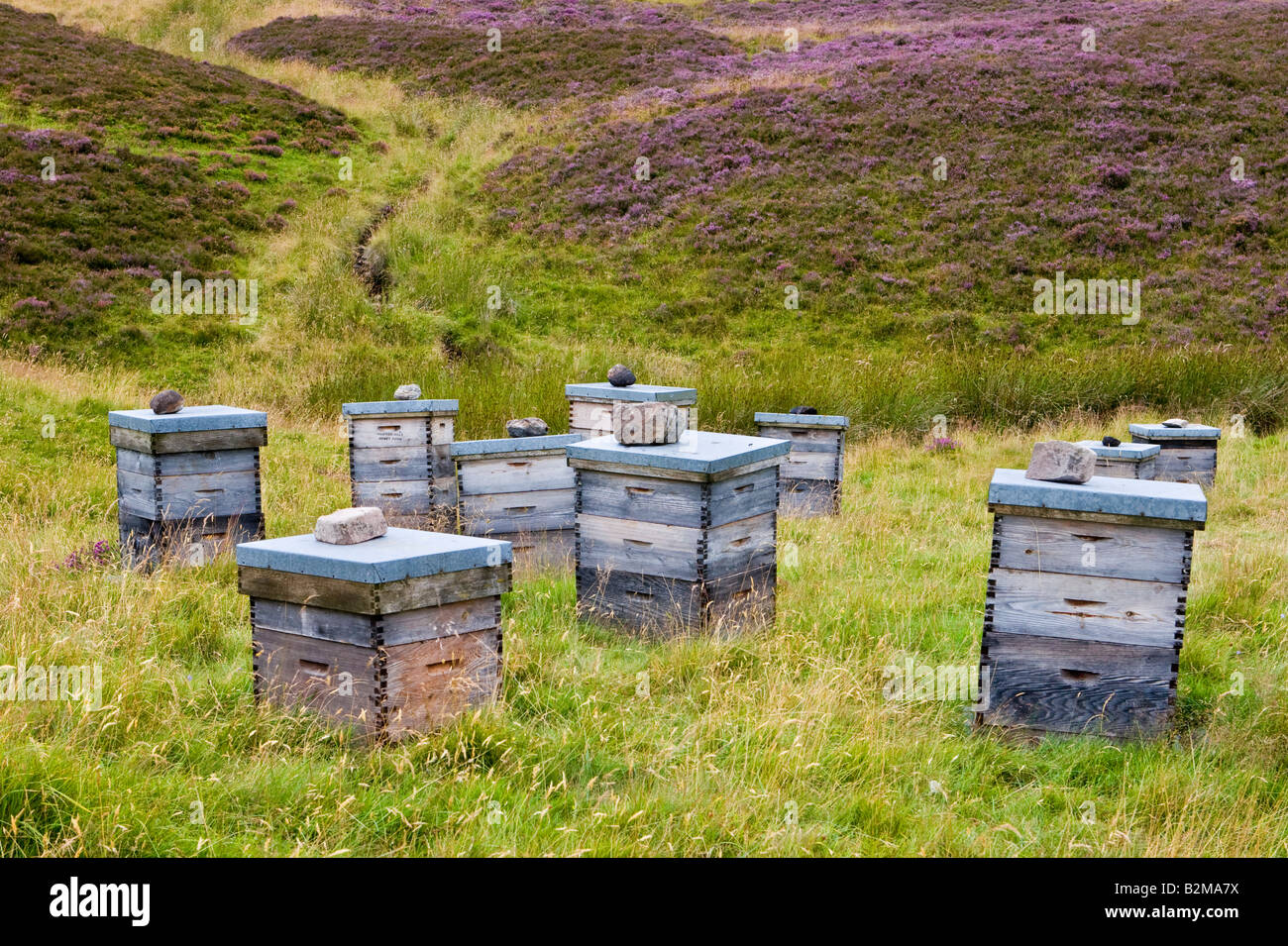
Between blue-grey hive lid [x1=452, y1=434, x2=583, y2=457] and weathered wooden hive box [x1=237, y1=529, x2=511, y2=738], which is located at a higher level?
blue-grey hive lid [x1=452, y1=434, x2=583, y2=457]

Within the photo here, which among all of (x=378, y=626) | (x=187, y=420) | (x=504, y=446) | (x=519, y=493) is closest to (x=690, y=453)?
(x=378, y=626)

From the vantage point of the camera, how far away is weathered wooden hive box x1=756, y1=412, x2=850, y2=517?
10.9 metres

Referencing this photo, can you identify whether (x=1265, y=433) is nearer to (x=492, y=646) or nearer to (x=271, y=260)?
(x=492, y=646)

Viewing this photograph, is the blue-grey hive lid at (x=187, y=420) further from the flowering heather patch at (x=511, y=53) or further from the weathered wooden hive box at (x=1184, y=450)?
the flowering heather patch at (x=511, y=53)

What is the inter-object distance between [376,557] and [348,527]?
378 millimetres

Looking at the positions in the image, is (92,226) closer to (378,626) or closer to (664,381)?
(664,381)

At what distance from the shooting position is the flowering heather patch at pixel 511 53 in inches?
1503

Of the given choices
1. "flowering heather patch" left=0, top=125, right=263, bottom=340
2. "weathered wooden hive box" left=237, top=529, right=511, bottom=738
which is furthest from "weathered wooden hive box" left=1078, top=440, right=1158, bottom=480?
"flowering heather patch" left=0, top=125, right=263, bottom=340

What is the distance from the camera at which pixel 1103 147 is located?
29188mm

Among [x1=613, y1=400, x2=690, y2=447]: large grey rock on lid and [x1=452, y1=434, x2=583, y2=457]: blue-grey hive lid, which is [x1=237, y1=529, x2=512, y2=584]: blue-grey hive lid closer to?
[x1=613, y1=400, x2=690, y2=447]: large grey rock on lid

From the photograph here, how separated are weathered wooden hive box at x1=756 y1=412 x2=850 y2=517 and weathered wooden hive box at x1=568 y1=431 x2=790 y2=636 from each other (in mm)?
4481

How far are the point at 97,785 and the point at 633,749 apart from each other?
82.4 inches

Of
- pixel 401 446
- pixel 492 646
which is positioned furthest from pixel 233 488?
pixel 492 646

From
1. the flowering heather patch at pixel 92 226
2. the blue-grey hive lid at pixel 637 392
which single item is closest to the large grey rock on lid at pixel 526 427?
the blue-grey hive lid at pixel 637 392
